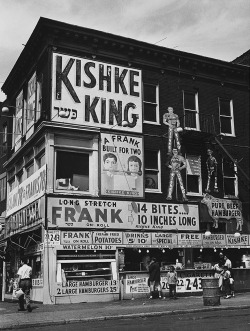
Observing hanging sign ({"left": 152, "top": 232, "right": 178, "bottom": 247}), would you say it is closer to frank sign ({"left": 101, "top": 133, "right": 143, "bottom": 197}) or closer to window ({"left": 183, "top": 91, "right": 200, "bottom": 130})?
frank sign ({"left": 101, "top": 133, "right": 143, "bottom": 197})

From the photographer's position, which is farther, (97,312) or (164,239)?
(164,239)

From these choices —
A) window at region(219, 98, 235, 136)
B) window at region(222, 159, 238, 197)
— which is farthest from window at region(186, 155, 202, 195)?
window at region(219, 98, 235, 136)

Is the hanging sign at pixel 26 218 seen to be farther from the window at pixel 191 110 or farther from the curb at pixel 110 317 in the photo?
the window at pixel 191 110

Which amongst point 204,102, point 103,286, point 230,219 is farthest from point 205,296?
point 204,102

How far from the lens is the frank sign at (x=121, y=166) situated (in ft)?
77.5

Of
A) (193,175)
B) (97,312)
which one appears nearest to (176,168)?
(193,175)

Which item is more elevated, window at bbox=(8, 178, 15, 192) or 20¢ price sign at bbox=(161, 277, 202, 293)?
window at bbox=(8, 178, 15, 192)

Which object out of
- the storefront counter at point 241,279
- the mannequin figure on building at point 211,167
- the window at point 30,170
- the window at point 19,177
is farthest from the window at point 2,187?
the storefront counter at point 241,279

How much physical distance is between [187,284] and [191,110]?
966 centimetres

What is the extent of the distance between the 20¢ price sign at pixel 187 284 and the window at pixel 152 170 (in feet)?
16.3

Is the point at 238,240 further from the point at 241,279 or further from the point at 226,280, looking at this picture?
the point at 226,280

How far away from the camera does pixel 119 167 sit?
24.0 meters

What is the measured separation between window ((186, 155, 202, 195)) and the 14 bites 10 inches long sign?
137 inches

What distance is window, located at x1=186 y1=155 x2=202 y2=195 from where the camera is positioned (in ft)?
85.4
